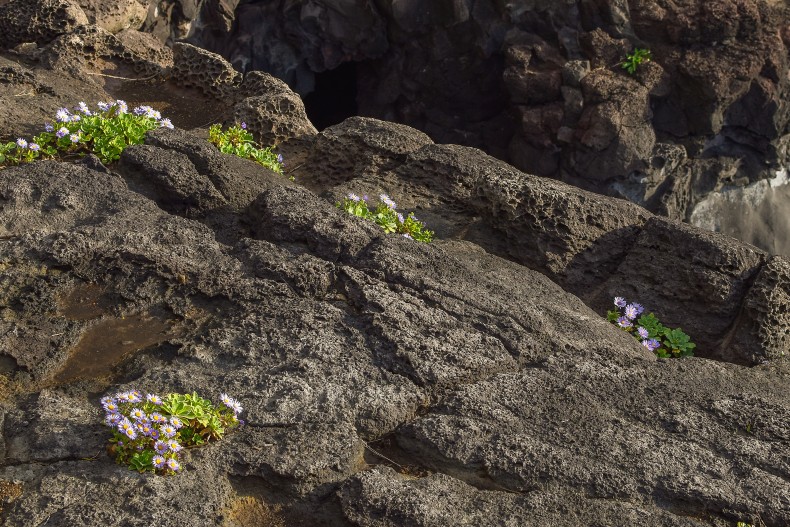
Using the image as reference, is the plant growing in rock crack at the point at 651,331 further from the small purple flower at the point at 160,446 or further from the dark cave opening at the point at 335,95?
the dark cave opening at the point at 335,95

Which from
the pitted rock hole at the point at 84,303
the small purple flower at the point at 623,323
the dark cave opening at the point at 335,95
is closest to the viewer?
the pitted rock hole at the point at 84,303

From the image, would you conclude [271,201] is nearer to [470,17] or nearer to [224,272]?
[224,272]

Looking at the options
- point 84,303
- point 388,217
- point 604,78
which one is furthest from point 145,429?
point 604,78

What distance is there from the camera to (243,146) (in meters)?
7.30

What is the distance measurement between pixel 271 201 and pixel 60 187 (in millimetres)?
1178

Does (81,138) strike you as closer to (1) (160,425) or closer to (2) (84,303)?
(2) (84,303)

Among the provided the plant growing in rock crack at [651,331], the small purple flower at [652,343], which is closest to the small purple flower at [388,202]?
the plant growing in rock crack at [651,331]

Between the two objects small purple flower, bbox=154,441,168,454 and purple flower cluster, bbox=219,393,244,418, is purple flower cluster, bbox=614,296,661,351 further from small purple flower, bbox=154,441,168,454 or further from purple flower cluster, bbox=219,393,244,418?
small purple flower, bbox=154,441,168,454

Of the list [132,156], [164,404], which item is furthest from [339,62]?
[164,404]

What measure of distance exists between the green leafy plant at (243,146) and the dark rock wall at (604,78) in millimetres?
11551

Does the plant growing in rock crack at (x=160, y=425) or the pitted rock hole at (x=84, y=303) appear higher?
the plant growing in rock crack at (x=160, y=425)

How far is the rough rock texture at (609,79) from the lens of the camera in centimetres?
1948

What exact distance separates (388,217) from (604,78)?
14529 mm

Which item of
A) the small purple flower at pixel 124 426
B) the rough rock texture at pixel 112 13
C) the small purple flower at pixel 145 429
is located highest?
the small purple flower at pixel 145 429
